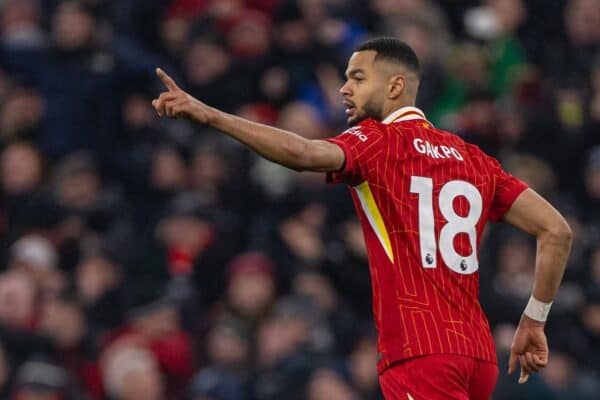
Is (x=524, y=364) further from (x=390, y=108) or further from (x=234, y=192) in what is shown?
(x=234, y=192)

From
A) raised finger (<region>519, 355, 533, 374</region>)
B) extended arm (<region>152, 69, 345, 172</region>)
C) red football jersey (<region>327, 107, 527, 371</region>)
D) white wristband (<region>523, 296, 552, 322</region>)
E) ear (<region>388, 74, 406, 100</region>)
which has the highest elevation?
ear (<region>388, 74, 406, 100</region>)

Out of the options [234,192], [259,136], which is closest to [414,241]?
[259,136]

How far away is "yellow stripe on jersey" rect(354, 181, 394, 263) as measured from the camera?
21.2 feet

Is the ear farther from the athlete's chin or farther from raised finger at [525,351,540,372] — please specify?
raised finger at [525,351,540,372]

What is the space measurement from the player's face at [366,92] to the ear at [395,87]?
0.03 m

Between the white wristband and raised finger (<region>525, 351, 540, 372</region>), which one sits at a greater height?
the white wristband

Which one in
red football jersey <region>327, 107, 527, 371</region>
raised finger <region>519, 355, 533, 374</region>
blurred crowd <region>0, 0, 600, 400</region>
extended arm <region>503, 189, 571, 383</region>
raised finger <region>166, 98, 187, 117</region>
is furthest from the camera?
blurred crowd <region>0, 0, 600, 400</region>

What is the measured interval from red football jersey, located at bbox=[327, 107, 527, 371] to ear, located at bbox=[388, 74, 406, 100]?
159 mm

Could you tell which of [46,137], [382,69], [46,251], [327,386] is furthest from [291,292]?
[382,69]

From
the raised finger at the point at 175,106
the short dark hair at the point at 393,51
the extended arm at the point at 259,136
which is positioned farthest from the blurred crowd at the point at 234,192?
the raised finger at the point at 175,106

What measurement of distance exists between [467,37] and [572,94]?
1.25 meters

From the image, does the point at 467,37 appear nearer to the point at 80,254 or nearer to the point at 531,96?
the point at 531,96

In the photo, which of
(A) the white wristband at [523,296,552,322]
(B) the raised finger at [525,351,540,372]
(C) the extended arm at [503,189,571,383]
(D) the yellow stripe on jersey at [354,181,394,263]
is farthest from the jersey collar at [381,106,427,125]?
(B) the raised finger at [525,351,540,372]

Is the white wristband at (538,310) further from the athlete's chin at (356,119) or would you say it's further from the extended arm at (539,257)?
the athlete's chin at (356,119)
